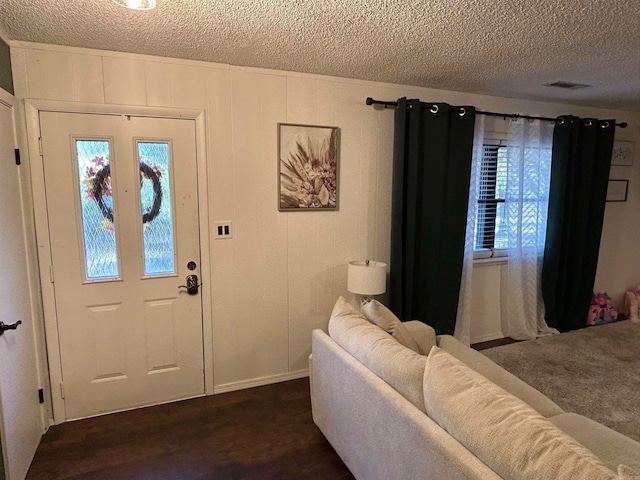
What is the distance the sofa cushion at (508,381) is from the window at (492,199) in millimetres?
1788

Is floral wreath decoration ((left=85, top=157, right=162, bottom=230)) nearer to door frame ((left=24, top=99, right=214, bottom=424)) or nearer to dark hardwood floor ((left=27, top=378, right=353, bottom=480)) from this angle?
door frame ((left=24, top=99, right=214, bottom=424))

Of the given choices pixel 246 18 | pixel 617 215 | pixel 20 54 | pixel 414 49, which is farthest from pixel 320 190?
Result: pixel 617 215

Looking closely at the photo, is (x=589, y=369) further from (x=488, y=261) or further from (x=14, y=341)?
(x=14, y=341)

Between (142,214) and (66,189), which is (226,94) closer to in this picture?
(142,214)

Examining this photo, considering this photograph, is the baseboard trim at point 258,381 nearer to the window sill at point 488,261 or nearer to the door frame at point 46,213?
the door frame at point 46,213

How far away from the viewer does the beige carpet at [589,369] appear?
2.68 m

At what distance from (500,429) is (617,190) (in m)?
4.57

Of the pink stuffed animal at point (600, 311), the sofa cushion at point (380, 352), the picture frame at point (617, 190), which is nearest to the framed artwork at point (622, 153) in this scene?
the picture frame at point (617, 190)

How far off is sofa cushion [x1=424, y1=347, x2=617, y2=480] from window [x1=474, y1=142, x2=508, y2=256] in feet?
8.91

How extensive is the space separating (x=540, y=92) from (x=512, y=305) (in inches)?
80.8

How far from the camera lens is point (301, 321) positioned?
327cm

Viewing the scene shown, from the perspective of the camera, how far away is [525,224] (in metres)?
3.99

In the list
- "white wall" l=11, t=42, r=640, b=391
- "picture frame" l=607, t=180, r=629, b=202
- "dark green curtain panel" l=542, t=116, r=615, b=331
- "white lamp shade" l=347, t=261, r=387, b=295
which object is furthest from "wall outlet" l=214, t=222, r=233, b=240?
"picture frame" l=607, t=180, r=629, b=202

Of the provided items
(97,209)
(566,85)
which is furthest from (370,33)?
(566,85)
